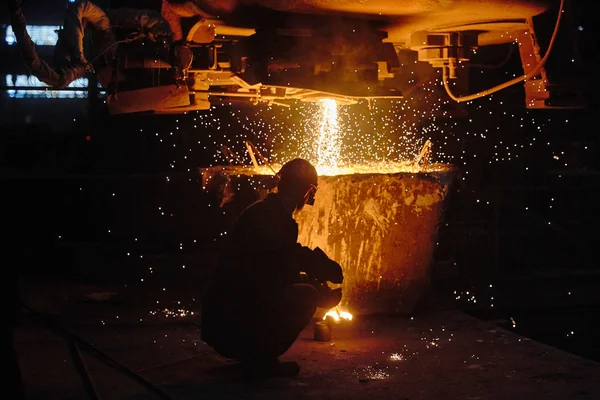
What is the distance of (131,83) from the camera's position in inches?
233

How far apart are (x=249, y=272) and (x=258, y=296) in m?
0.15

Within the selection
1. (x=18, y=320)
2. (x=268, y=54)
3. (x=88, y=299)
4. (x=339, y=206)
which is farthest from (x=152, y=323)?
(x=18, y=320)

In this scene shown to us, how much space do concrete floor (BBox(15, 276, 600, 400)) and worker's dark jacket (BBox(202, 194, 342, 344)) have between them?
40 centimetres

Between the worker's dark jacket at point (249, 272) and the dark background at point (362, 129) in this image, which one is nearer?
the worker's dark jacket at point (249, 272)

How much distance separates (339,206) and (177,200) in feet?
11.0

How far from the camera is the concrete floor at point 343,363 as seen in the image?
4777 millimetres

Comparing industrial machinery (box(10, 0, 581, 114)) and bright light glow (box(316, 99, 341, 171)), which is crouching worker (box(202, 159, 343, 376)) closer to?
industrial machinery (box(10, 0, 581, 114))

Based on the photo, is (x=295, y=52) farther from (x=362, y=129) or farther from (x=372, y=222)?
(x=362, y=129)

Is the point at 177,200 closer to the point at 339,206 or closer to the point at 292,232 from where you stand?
the point at 339,206

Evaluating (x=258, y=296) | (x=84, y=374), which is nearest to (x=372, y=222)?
(x=258, y=296)

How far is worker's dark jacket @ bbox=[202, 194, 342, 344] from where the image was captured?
16.0 ft

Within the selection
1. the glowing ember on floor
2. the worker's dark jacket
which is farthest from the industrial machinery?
the glowing ember on floor

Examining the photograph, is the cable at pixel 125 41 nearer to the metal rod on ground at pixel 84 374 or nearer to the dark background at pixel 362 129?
the metal rod on ground at pixel 84 374

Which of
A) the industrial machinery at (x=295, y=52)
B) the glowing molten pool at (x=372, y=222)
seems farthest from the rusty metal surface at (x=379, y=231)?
the industrial machinery at (x=295, y=52)
